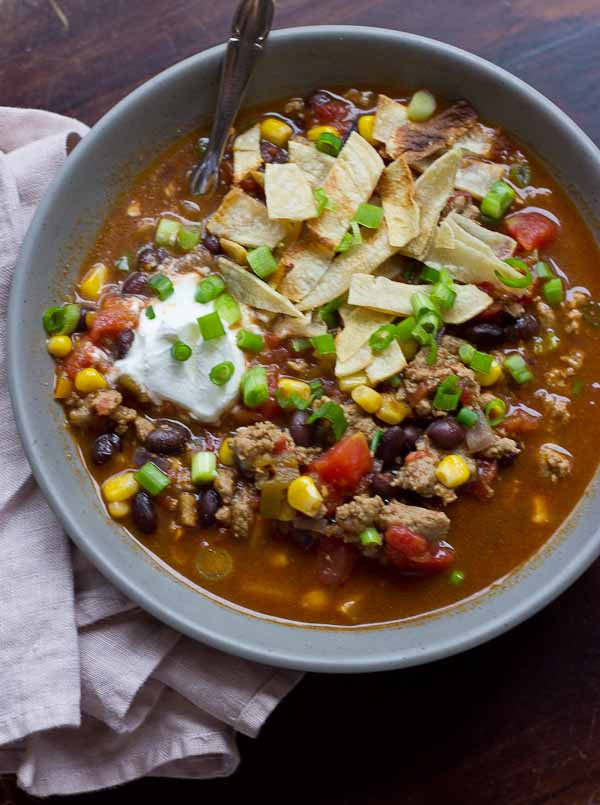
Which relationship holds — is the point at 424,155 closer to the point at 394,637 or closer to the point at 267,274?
the point at 267,274

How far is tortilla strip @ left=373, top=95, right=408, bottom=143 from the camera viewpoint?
4.46 m

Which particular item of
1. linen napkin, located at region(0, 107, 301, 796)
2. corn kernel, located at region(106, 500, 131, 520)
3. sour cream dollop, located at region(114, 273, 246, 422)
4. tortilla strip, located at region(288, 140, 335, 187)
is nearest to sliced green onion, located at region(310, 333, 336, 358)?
sour cream dollop, located at region(114, 273, 246, 422)

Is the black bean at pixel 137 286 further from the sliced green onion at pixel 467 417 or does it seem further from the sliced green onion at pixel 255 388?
the sliced green onion at pixel 467 417

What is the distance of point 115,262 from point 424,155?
5.20ft

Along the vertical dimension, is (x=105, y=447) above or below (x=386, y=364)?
below

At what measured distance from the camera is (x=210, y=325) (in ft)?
13.7

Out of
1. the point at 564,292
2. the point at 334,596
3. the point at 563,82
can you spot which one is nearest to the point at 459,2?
the point at 563,82

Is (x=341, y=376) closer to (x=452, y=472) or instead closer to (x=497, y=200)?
(x=452, y=472)

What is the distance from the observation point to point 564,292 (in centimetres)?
442

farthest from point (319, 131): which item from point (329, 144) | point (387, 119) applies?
point (387, 119)

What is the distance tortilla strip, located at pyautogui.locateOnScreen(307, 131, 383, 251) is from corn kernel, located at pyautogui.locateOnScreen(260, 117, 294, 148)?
0.37 meters

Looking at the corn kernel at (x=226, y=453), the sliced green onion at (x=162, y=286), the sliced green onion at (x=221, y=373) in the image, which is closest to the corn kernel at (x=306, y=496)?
the corn kernel at (x=226, y=453)

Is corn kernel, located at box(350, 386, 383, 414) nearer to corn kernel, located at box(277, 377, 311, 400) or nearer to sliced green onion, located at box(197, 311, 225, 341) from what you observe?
corn kernel, located at box(277, 377, 311, 400)

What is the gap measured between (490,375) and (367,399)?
1.91 feet
